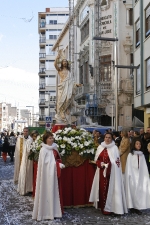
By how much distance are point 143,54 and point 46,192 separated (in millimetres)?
17444

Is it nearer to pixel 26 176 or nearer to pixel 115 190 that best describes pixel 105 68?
pixel 26 176

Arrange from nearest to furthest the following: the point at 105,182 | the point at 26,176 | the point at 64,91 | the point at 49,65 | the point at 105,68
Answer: the point at 105,182
the point at 26,176
the point at 64,91
the point at 105,68
the point at 49,65

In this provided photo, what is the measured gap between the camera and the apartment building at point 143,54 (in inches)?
943

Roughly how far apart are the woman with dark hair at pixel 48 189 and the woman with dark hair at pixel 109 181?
96cm

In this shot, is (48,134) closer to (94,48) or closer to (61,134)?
(61,134)

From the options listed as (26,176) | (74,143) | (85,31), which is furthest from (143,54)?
(85,31)

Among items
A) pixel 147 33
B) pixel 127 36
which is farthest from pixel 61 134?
pixel 127 36

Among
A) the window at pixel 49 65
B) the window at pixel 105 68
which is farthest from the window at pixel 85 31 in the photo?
the window at pixel 49 65

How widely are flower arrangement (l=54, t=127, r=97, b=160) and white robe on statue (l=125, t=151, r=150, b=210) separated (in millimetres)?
1202

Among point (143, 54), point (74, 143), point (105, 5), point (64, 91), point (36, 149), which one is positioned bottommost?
point (36, 149)

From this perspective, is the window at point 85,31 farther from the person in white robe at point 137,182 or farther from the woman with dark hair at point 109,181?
the woman with dark hair at point 109,181

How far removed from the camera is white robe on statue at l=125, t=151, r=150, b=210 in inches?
360

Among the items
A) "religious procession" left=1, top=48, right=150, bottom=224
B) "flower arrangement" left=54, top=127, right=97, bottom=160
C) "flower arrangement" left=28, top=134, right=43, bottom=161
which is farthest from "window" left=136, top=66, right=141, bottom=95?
"flower arrangement" left=54, top=127, right=97, bottom=160

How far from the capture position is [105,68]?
119 ft
